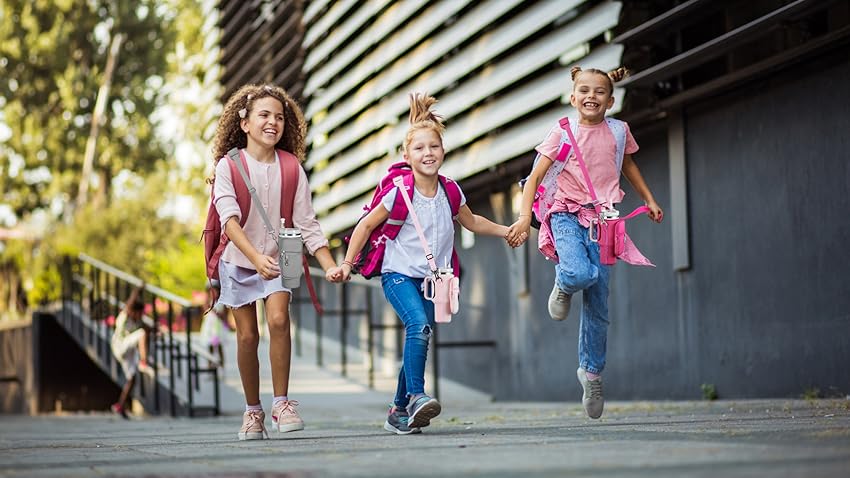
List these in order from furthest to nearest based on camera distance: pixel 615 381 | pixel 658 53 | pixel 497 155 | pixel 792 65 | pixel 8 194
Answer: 1. pixel 8 194
2. pixel 497 155
3. pixel 615 381
4. pixel 658 53
5. pixel 792 65

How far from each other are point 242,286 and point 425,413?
1.23 m

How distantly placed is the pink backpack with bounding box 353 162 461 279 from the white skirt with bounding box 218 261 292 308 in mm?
434

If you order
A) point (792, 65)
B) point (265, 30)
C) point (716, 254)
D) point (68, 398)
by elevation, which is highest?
point (265, 30)

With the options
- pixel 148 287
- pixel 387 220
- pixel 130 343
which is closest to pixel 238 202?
pixel 387 220

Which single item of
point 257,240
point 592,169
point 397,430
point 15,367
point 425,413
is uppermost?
point 592,169

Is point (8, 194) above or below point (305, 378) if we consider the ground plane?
above

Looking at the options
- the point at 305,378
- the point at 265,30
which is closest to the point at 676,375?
the point at 305,378

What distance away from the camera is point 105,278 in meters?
17.5

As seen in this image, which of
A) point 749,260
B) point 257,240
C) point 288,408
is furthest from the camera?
point 749,260

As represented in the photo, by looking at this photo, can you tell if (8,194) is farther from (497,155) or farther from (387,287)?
(387,287)

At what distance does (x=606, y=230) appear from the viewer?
689 centimetres

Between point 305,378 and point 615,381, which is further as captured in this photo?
point 305,378

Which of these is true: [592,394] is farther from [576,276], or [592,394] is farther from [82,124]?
[82,124]

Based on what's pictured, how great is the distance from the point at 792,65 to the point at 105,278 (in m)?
11.1
